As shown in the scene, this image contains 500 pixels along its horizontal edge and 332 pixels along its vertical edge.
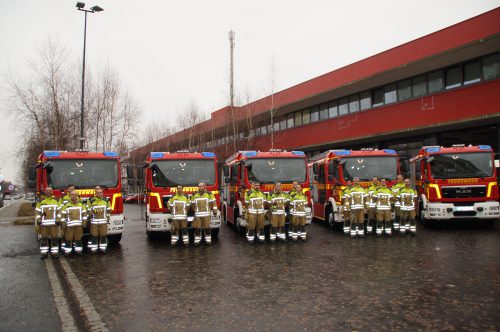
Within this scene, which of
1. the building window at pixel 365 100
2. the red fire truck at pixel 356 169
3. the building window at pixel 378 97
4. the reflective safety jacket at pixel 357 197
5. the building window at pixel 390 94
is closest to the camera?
the reflective safety jacket at pixel 357 197

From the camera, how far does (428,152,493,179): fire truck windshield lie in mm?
14214

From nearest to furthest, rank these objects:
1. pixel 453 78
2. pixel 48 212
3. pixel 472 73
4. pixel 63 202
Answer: pixel 48 212
pixel 63 202
pixel 472 73
pixel 453 78

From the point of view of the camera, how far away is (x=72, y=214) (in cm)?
1035

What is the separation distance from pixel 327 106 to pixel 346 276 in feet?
70.4

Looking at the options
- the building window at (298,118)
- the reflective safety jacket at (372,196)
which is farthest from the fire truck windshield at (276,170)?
the building window at (298,118)

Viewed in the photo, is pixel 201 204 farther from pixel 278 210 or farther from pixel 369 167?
pixel 369 167

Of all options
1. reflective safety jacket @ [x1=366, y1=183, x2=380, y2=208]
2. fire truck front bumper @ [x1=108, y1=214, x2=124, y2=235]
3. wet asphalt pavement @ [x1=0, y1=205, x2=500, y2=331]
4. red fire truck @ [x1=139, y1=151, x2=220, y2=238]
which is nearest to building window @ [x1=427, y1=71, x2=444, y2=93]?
reflective safety jacket @ [x1=366, y1=183, x2=380, y2=208]

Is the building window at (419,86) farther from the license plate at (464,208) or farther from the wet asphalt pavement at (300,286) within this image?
the wet asphalt pavement at (300,286)

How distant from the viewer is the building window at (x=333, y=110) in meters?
27.2

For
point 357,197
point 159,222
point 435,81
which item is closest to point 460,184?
point 357,197

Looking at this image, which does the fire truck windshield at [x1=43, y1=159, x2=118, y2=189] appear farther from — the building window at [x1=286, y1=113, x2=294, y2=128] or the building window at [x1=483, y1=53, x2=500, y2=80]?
the building window at [x1=286, y1=113, x2=294, y2=128]

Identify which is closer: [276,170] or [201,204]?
[201,204]

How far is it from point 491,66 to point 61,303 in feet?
62.7

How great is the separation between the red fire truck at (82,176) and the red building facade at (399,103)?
9972 millimetres
